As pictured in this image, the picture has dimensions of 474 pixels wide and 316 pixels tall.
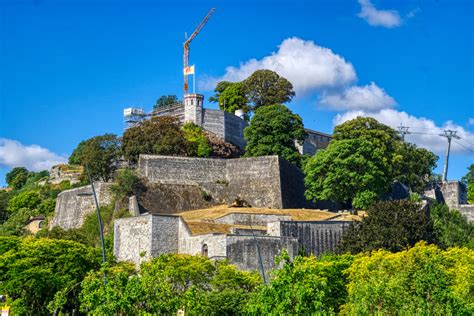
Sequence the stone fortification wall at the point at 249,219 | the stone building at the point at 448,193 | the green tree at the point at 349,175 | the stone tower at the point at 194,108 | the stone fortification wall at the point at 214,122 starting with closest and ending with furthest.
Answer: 1. the stone fortification wall at the point at 249,219
2. the green tree at the point at 349,175
3. the stone fortification wall at the point at 214,122
4. the stone tower at the point at 194,108
5. the stone building at the point at 448,193

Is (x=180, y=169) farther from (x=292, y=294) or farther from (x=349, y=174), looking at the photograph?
(x=292, y=294)

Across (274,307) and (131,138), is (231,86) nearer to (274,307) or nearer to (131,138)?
(131,138)

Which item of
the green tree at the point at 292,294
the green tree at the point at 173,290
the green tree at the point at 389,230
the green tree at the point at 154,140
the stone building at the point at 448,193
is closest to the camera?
the green tree at the point at 292,294

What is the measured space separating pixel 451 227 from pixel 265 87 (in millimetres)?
29175

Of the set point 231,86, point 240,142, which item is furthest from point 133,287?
point 231,86

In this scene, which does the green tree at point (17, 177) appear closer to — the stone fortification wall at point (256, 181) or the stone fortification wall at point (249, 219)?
the stone fortification wall at point (256, 181)

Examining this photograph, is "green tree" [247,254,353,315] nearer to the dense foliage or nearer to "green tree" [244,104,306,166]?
the dense foliage

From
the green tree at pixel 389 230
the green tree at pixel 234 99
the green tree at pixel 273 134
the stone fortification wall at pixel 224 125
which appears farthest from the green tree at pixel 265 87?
the green tree at pixel 389 230

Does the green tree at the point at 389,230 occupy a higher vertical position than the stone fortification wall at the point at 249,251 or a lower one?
higher

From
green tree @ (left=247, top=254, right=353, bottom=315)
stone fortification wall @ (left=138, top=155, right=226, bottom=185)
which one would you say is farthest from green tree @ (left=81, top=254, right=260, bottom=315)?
stone fortification wall @ (left=138, top=155, right=226, bottom=185)

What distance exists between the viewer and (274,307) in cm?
3747

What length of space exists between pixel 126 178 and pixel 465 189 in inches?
1659

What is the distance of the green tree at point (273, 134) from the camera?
8425cm

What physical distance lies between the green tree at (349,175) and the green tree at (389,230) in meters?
8.96
